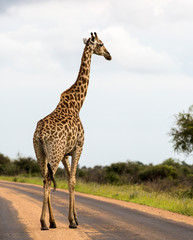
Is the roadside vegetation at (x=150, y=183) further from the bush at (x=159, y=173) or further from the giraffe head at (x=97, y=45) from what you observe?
the giraffe head at (x=97, y=45)

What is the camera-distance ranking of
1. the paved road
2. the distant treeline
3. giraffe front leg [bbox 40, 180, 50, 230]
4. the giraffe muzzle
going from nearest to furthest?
the paved road < giraffe front leg [bbox 40, 180, 50, 230] < the giraffe muzzle < the distant treeline

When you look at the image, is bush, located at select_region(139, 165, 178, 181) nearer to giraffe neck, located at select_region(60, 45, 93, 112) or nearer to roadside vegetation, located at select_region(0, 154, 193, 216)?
roadside vegetation, located at select_region(0, 154, 193, 216)

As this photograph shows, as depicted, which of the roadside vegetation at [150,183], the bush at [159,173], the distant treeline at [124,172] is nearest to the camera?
the roadside vegetation at [150,183]

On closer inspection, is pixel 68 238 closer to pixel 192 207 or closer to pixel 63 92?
pixel 63 92

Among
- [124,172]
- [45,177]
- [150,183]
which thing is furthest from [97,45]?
[124,172]

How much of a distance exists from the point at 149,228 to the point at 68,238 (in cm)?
228

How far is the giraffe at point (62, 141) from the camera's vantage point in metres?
9.22

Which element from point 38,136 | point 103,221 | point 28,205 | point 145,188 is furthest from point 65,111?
point 145,188

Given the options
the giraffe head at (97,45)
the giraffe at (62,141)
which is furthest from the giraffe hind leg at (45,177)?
the giraffe head at (97,45)

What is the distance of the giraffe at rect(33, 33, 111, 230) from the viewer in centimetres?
922

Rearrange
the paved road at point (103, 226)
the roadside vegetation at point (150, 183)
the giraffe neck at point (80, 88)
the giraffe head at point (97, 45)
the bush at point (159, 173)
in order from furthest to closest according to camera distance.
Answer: the bush at point (159, 173)
the roadside vegetation at point (150, 183)
the giraffe head at point (97, 45)
the giraffe neck at point (80, 88)
the paved road at point (103, 226)

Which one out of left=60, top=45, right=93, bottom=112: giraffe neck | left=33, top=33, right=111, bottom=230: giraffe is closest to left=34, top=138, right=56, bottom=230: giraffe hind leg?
left=33, top=33, right=111, bottom=230: giraffe

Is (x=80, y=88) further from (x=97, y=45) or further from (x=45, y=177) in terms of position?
(x=45, y=177)

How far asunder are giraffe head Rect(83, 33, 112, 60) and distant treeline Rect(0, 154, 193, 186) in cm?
1654
